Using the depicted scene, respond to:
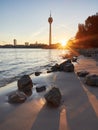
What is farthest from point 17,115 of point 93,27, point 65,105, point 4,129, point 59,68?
point 93,27

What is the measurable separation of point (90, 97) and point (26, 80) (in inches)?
159

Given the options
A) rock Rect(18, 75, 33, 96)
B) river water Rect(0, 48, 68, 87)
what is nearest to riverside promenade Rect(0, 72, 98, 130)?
rock Rect(18, 75, 33, 96)

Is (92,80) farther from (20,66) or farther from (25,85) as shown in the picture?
(20,66)

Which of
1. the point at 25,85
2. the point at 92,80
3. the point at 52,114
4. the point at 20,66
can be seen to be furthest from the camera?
the point at 20,66

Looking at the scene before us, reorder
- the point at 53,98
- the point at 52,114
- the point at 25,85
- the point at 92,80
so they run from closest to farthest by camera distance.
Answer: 1. the point at 52,114
2. the point at 53,98
3. the point at 92,80
4. the point at 25,85

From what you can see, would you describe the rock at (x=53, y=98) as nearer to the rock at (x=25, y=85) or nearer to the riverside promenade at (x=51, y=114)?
the riverside promenade at (x=51, y=114)

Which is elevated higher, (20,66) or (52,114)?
(52,114)

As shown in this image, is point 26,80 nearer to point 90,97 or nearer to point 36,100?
point 36,100

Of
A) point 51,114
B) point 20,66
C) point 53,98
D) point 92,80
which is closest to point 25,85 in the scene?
point 92,80

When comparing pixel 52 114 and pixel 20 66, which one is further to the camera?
pixel 20 66

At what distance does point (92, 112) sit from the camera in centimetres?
785

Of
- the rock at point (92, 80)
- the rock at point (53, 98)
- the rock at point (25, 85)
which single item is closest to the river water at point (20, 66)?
the rock at point (25, 85)

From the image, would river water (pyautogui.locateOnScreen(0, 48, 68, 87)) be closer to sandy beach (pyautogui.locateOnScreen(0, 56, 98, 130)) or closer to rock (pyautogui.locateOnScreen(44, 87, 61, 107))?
sandy beach (pyautogui.locateOnScreen(0, 56, 98, 130))

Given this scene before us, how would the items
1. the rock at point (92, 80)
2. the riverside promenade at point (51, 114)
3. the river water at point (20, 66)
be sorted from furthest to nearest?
the river water at point (20, 66)
the rock at point (92, 80)
the riverside promenade at point (51, 114)
